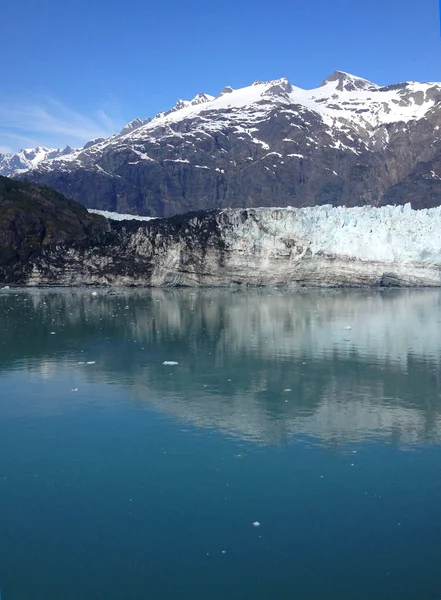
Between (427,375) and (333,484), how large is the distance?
6184 mm

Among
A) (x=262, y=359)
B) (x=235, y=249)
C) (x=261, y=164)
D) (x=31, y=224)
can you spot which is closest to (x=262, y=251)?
(x=235, y=249)

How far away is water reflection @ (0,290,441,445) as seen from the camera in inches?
350

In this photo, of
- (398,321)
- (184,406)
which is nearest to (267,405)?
(184,406)

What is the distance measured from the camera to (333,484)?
21.2 ft

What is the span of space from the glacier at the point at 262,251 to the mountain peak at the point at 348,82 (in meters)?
122

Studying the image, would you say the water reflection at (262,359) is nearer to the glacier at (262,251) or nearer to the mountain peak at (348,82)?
the glacier at (262,251)

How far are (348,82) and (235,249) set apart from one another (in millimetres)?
135117

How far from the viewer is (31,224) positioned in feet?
133

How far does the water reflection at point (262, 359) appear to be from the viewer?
889 centimetres

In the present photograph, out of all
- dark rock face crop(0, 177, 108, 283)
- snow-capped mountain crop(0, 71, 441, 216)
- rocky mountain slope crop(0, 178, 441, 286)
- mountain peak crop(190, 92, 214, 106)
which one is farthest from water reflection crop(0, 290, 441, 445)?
mountain peak crop(190, 92, 214, 106)

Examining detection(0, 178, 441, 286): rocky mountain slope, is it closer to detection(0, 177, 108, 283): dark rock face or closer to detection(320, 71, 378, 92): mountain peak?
detection(0, 177, 108, 283): dark rock face

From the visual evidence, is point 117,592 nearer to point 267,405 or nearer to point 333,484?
point 333,484

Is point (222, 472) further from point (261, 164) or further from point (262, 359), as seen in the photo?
point (261, 164)

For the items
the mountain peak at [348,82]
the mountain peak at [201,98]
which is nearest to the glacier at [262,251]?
the mountain peak at [348,82]
